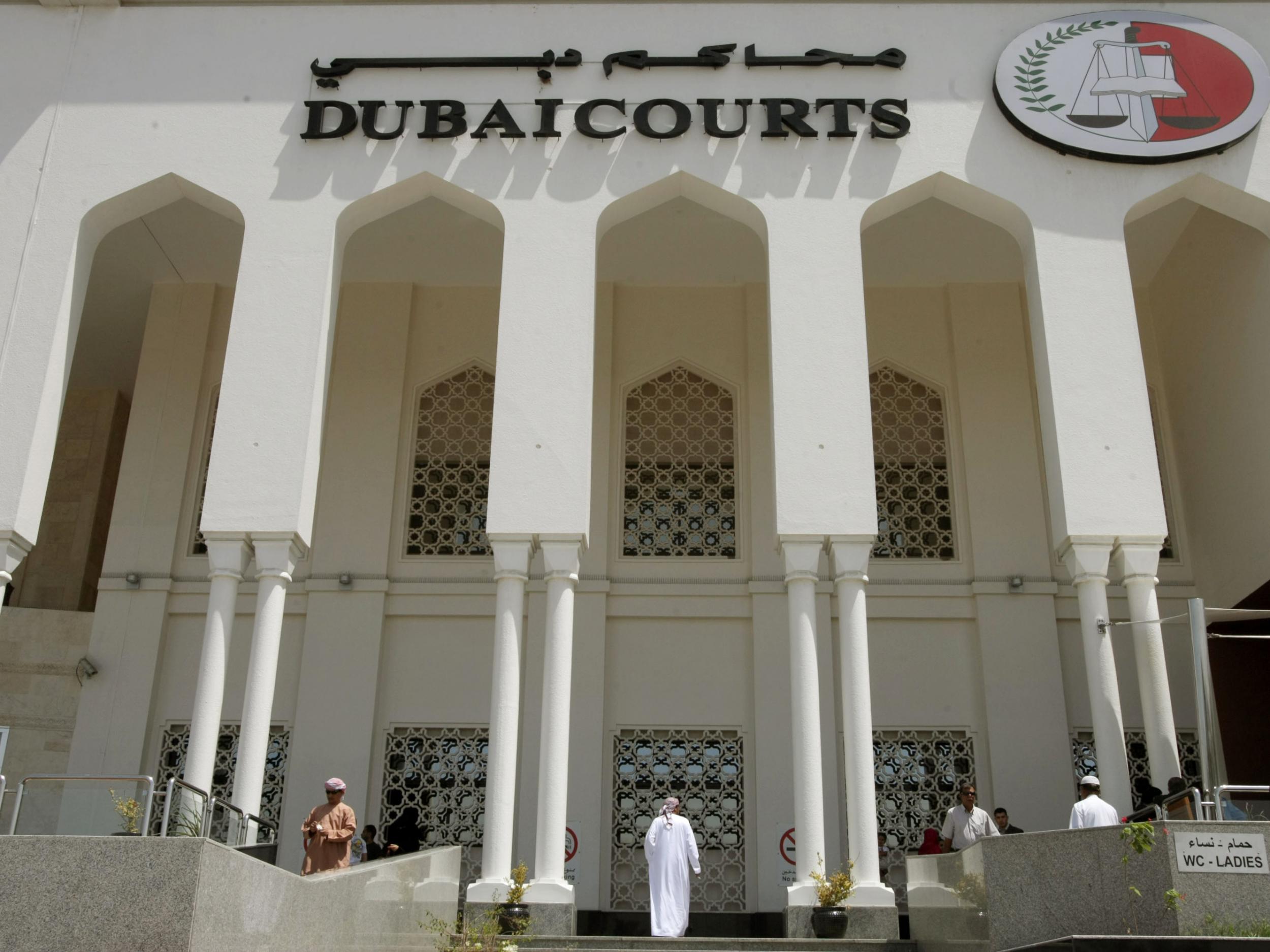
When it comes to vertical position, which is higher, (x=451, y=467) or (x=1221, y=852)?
(x=451, y=467)

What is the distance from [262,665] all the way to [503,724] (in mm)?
1814

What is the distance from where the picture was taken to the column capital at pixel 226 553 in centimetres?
948

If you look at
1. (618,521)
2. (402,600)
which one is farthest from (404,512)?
(618,521)

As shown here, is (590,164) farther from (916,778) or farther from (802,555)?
(916,778)

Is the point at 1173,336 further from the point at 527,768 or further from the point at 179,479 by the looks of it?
the point at 179,479

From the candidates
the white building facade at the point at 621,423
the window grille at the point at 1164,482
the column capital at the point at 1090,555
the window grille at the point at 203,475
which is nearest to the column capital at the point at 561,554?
the white building facade at the point at 621,423

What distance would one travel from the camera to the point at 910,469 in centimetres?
1305

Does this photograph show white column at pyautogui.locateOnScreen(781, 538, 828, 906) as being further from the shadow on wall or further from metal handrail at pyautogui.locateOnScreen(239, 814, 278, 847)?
metal handrail at pyautogui.locateOnScreen(239, 814, 278, 847)

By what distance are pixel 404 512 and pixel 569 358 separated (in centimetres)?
368

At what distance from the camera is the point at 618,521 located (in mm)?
12695

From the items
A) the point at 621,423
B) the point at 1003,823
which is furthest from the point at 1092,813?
the point at 621,423

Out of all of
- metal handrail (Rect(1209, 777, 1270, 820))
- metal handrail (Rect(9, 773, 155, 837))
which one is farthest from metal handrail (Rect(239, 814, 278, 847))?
metal handrail (Rect(1209, 777, 1270, 820))

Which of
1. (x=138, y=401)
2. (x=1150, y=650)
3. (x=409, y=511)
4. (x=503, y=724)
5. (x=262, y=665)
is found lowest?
(x=503, y=724)

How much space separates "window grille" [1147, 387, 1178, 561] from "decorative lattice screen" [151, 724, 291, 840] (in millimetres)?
8490
